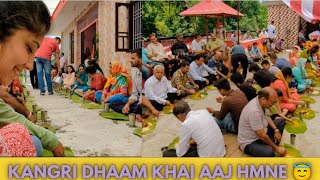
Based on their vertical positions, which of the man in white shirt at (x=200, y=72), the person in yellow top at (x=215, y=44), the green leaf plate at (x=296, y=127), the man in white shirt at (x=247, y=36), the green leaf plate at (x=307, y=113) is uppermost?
the man in white shirt at (x=247, y=36)

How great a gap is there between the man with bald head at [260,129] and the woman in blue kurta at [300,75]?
0.25 metres

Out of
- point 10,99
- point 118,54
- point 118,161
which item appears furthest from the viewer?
point 118,54

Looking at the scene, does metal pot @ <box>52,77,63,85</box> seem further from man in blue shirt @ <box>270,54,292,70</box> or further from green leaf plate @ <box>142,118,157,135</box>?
man in blue shirt @ <box>270,54,292,70</box>

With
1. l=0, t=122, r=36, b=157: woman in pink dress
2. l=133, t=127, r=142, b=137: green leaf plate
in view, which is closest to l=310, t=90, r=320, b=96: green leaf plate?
l=133, t=127, r=142, b=137: green leaf plate

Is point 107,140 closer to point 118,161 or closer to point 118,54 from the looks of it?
point 118,161

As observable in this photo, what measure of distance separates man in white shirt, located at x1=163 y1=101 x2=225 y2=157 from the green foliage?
45 cm

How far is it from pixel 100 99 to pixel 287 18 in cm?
130

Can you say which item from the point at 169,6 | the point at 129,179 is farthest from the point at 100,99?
the point at 169,6

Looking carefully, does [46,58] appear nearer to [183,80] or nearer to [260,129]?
[183,80]

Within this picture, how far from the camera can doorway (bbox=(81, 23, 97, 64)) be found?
2.51 m

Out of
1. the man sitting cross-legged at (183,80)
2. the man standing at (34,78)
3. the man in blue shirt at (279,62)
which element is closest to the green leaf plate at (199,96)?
the man sitting cross-legged at (183,80)

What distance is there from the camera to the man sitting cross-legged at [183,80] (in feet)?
7.58

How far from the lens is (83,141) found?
2400mm

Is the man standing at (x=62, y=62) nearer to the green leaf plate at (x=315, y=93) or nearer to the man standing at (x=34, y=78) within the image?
the man standing at (x=34, y=78)
